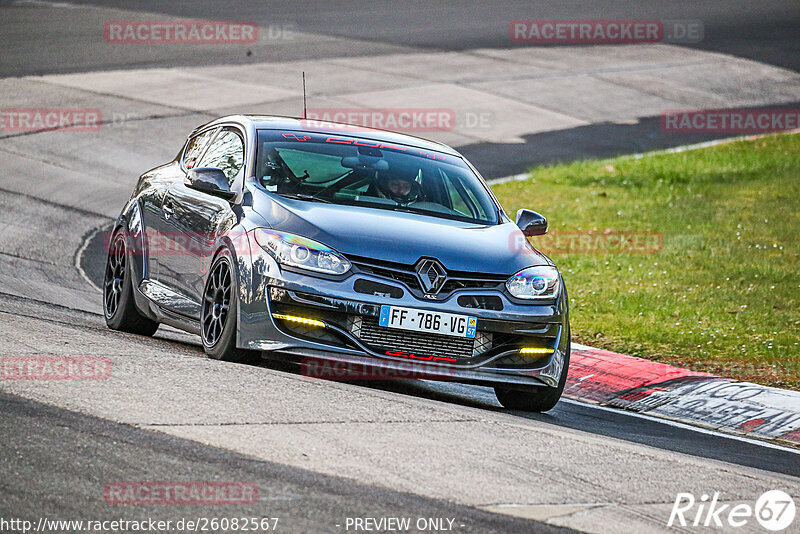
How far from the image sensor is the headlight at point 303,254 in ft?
25.5

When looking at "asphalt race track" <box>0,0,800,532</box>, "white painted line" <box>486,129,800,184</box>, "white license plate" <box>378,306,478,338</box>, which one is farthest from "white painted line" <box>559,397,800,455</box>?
"white painted line" <box>486,129,800,184</box>

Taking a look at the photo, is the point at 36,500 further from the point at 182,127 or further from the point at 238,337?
the point at 182,127

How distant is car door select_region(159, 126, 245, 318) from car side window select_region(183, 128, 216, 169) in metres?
0.22

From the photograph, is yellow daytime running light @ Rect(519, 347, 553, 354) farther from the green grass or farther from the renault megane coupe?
the green grass

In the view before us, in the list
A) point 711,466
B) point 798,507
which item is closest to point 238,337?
point 711,466

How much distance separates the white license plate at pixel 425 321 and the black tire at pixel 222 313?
0.90 m

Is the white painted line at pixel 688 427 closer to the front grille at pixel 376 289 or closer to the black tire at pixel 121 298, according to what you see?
the front grille at pixel 376 289

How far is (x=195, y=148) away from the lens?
398 inches

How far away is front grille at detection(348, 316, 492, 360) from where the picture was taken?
777 centimetres

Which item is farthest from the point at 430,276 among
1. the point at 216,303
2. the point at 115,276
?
the point at 115,276

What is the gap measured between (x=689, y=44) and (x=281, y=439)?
29867 mm

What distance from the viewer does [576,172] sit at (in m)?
20.9

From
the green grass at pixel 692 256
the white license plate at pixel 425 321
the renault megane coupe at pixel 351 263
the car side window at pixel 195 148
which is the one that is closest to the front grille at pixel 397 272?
the renault megane coupe at pixel 351 263

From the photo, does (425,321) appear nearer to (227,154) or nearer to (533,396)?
(533,396)
